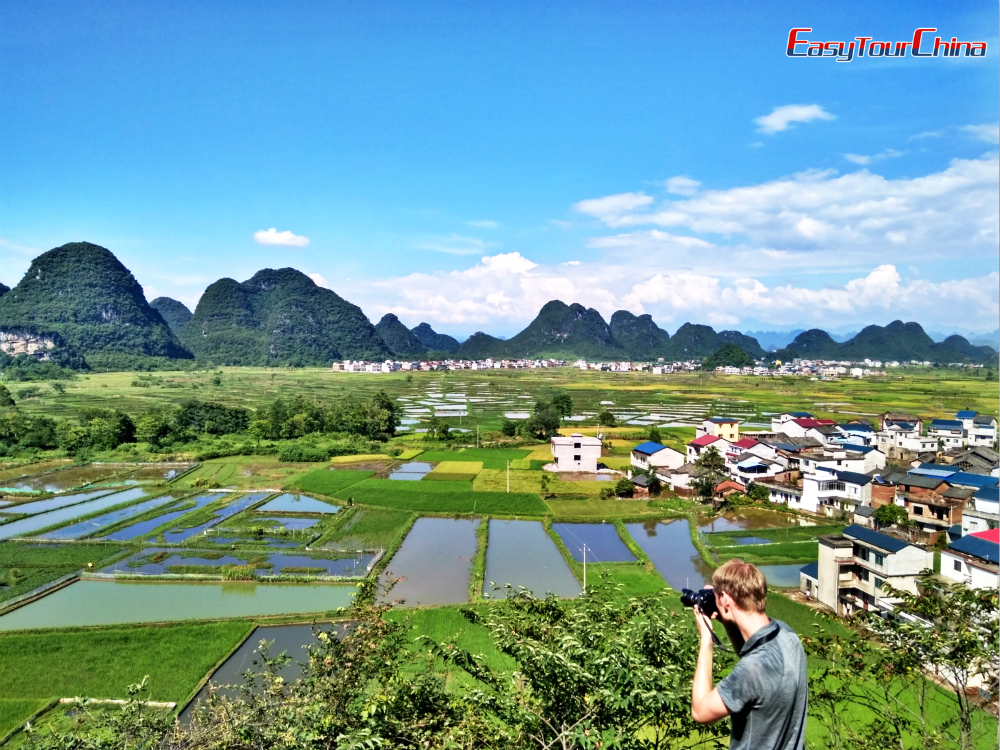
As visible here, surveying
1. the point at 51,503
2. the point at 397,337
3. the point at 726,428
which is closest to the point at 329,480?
the point at 51,503

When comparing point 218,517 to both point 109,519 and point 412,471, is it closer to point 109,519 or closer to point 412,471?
point 109,519

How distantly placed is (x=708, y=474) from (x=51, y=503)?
958 inches

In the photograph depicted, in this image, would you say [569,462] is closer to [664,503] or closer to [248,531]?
[664,503]

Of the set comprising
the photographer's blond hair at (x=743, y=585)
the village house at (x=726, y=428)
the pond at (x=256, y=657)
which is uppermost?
the photographer's blond hair at (x=743, y=585)

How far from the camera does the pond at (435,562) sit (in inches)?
499

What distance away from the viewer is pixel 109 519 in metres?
18.8

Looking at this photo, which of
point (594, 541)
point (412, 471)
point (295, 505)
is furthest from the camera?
point (412, 471)

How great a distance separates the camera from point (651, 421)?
40.0m

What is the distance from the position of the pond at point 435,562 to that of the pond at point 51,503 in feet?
44.1

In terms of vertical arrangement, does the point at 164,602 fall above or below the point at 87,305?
below

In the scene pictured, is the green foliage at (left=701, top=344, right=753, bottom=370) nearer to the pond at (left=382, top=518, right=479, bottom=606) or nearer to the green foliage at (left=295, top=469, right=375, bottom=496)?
the green foliage at (left=295, top=469, right=375, bottom=496)

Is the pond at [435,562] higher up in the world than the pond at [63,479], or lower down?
higher up

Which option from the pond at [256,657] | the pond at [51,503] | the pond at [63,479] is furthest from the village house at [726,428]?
the pond at [63,479]

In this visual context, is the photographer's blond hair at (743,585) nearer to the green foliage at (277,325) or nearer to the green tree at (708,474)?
the green tree at (708,474)
